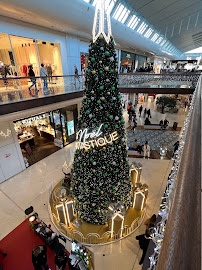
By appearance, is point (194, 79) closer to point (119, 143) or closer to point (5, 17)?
point (119, 143)

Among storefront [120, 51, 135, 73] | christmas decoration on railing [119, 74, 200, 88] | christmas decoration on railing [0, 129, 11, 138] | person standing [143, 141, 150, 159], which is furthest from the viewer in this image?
storefront [120, 51, 135, 73]

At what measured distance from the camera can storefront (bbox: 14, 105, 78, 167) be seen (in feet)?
34.8

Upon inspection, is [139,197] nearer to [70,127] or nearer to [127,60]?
[70,127]

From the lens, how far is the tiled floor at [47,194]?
14.8 ft

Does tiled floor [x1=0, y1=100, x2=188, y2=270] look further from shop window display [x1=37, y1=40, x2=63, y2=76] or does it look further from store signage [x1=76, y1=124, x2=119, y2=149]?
shop window display [x1=37, y1=40, x2=63, y2=76]

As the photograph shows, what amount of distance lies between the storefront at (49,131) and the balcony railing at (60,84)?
2369mm

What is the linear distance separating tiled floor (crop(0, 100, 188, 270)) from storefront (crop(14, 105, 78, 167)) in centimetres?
123

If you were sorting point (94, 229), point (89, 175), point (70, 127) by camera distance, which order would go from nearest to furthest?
point (89, 175) < point (94, 229) < point (70, 127)

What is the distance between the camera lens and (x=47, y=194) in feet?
22.1

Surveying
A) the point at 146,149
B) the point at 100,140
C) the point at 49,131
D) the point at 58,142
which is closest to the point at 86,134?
the point at 100,140

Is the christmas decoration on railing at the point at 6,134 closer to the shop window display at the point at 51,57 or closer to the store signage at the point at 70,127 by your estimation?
the store signage at the point at 70,127

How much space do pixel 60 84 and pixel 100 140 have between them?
633 centimetres

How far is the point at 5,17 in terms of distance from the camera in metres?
7.96

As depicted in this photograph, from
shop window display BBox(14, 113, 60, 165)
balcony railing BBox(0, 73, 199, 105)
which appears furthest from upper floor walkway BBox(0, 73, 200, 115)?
shop window display BBox(14, 113, 60, 165)
